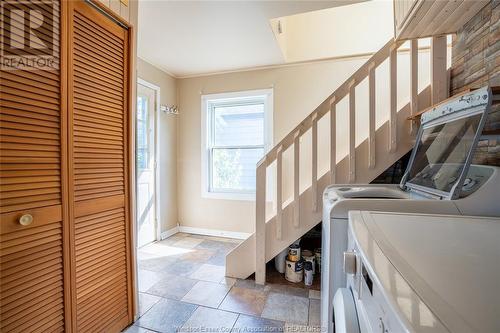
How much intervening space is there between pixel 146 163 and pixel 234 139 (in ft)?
4.01

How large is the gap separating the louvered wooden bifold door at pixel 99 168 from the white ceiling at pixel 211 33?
666 millimetres

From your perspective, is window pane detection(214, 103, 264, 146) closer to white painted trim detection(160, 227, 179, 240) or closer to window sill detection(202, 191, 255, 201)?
window sill detection(202, 191, 255, 201)

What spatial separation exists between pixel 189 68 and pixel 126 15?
167 centimetres

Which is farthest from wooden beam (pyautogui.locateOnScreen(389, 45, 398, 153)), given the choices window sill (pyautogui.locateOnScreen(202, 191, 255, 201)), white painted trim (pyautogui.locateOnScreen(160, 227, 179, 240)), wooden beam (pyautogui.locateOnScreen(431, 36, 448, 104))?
white painted trim (pyautogui.locateOnScreen(160, 227, 179, 240))

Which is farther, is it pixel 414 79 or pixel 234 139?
pixel 234 139

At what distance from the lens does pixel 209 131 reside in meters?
3.36

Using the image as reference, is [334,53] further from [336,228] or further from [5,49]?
[5,49]

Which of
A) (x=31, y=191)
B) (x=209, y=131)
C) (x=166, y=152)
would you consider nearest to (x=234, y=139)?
(x=209, y=131)

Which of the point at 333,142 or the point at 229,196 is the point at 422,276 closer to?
the point at 333,142

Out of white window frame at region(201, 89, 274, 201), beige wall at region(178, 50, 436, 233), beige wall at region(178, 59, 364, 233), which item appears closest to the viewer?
beige wall at region(178, 50, 436, 233)

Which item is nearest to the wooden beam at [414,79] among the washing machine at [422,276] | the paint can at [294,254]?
the washing machine at [422,276]

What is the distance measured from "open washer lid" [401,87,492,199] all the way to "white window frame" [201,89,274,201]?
179cm

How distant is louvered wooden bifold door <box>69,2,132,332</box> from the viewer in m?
1.22

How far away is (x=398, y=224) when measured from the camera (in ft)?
2.48
